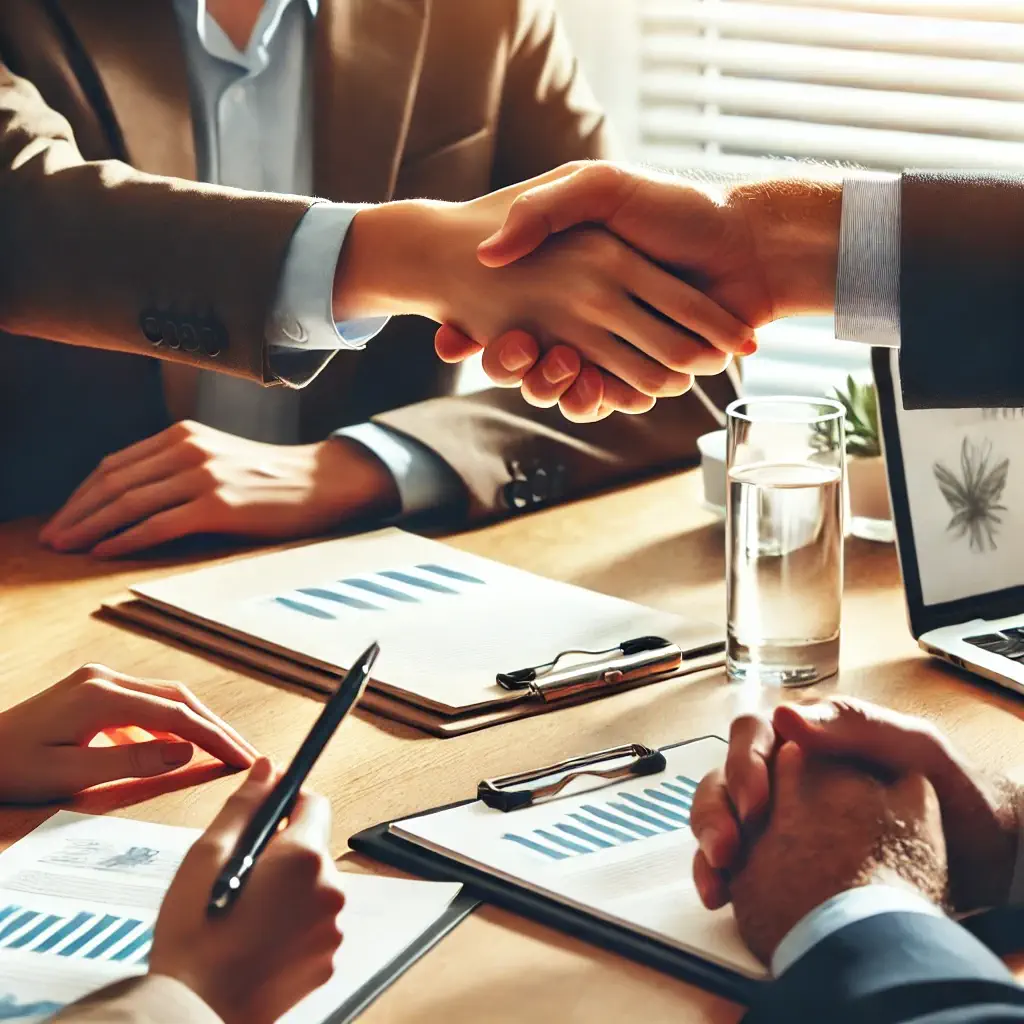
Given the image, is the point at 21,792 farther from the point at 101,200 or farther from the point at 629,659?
the point at 101,200

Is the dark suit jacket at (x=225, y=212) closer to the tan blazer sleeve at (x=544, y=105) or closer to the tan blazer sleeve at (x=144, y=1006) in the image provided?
the tan blazer sleeve at (x=544, y=105)

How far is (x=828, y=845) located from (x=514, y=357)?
768mm

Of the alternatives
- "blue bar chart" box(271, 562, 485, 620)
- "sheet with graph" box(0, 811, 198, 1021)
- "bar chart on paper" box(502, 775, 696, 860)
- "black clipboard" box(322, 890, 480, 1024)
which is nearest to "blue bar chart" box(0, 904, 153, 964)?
"sheet with graph" box(0, 811, 198, 1021)

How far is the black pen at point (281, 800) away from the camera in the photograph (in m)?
0.72

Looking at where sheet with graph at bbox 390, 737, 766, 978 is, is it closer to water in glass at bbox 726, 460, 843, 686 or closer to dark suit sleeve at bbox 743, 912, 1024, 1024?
dark suit sleeve at bbox 743, 912, 1024, 1024

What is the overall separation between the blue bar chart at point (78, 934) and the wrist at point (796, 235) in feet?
3.06

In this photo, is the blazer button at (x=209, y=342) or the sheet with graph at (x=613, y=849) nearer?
the sheet with graph at (x=613, y=849)

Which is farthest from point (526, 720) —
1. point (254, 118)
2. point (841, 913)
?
point (254, 118)

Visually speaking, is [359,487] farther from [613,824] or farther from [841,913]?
[841,913]

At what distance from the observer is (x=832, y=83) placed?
2449 mm

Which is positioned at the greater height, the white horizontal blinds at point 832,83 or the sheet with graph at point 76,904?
the white horizontal blinds at point 832,83

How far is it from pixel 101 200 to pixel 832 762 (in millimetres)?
1023

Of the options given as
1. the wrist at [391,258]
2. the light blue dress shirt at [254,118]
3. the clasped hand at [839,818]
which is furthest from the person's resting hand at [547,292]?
the clasped hand at [839,818]

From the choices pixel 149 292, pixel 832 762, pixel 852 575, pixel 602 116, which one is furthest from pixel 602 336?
pixel 832 762
